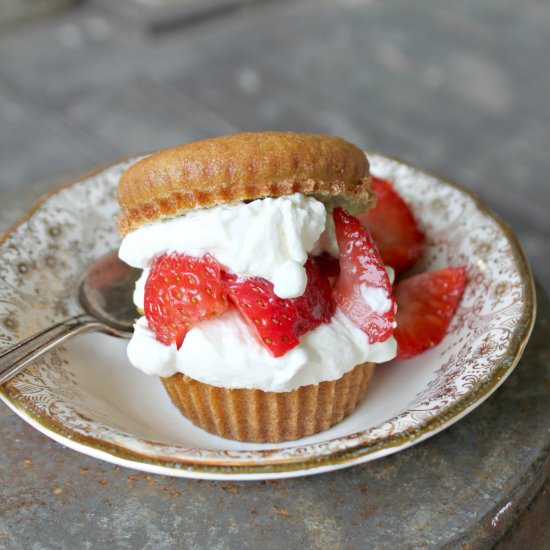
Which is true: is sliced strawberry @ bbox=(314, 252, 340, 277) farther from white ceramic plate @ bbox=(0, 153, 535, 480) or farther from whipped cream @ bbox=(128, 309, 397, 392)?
white ceramic plate @ bbox=(0, 153, 535, 480)

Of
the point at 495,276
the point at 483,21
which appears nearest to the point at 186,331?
the point at 495,276

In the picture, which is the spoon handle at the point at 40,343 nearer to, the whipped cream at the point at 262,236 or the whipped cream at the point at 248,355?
the whipped cream at the point at 248,355

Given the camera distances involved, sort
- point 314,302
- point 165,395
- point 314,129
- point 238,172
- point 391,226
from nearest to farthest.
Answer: point 238,172 < point 314,302 < point 165,395 < point 391,226 < point 314,129

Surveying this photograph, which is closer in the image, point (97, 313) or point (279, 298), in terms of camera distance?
point (279, 298)

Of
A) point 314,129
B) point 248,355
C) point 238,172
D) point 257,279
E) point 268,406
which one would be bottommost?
point 314,129

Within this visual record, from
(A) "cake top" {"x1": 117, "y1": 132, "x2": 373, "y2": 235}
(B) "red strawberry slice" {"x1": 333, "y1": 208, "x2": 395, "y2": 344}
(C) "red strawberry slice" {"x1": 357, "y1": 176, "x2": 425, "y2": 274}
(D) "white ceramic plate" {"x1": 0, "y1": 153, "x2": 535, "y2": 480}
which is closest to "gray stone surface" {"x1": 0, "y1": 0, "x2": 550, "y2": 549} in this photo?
(D) "white ceramic plate" {"x1": 0, "y1": 153, "x2": 535, "y2": 480}

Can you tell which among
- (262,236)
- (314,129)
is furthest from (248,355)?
(314,129)

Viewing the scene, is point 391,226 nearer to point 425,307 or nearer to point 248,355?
point 425,307
